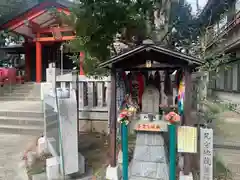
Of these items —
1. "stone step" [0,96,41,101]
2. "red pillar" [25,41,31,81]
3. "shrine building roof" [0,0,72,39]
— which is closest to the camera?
"stone step" [0,96,41,101]

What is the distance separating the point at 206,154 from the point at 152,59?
5.49 feet

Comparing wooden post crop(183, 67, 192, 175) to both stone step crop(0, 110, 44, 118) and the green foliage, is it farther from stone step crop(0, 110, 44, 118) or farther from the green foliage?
stone step crop(0, 110, 44, 118)

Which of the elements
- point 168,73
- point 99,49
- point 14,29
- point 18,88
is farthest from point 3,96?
point 168,73

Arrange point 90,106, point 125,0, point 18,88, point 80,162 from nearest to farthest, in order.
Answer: point 80,162 → point 125,0 → point 90,106 → point 18,88

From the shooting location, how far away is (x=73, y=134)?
3.77 m

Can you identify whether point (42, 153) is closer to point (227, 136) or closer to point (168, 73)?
point (168, 73)

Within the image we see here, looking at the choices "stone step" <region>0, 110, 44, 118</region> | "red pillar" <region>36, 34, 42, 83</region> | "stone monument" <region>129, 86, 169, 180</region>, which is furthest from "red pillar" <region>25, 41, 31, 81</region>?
"stone monument" <region>129, 86, 169, 180</region>

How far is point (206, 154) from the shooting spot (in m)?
3.44

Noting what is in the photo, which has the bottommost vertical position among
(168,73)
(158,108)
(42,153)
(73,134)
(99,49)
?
(42,153)

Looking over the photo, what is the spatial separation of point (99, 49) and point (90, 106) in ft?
7.86

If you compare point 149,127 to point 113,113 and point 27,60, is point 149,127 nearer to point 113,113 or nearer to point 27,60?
point 113,113

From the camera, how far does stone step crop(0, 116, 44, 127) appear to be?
23.2 feet

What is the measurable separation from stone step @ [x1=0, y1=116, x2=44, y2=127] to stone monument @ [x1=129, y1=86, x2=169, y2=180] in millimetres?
4269

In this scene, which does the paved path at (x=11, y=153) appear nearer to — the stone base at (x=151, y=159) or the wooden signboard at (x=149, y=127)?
the stone base at (x=151, y=159)
